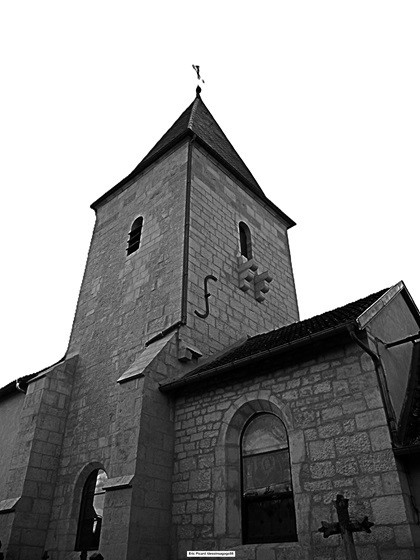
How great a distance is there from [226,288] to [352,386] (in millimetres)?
5431

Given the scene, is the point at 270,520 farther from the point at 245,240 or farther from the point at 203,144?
the point at 203,144

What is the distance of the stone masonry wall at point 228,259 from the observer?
10.0m

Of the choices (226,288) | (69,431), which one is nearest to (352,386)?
(226,288)

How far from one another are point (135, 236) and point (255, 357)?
6701mm

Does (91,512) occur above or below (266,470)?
below

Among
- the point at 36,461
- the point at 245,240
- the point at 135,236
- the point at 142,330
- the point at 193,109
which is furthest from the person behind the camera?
the point at 193,109

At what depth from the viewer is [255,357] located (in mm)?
6758

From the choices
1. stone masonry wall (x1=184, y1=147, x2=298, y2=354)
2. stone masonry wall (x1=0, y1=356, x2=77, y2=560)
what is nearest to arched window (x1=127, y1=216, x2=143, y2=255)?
stone masonry wall (x1=184, y1=147, x2=298, y2=354)

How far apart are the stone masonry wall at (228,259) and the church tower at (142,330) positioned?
39 mm

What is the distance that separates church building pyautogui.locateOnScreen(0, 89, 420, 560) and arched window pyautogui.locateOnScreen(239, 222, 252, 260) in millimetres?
69

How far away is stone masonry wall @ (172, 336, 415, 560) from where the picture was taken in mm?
5109

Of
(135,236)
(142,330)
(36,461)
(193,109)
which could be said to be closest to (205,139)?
(193,109)

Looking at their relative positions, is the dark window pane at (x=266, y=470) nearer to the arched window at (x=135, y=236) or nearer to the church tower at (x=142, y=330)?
the church tower at (x=142, y=330)

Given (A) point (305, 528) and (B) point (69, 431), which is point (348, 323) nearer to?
(A) point (305, 528)
